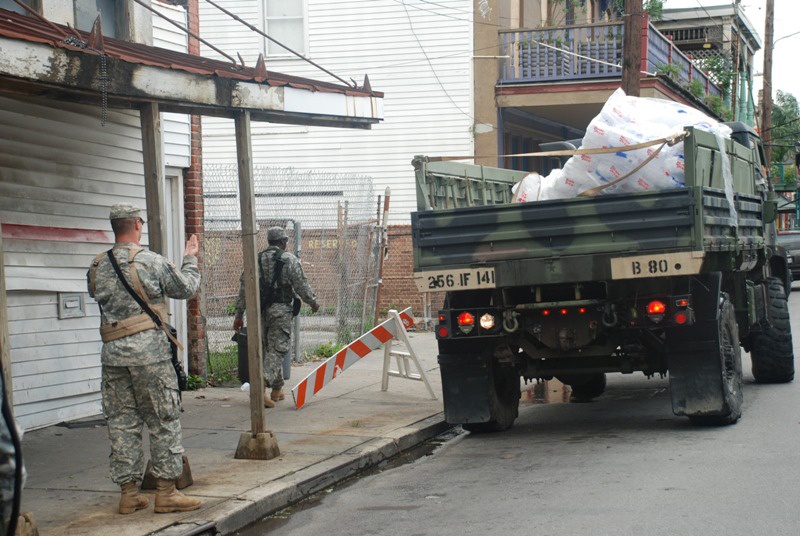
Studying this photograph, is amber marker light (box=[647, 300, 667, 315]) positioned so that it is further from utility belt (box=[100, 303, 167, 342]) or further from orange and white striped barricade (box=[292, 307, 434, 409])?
utility belt (box=[100, 303, 167, 342])

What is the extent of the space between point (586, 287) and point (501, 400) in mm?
1401

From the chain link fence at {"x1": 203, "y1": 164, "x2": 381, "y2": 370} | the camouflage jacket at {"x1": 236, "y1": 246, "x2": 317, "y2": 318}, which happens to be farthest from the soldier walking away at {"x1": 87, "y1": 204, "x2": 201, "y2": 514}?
the chain link fence at {"x1": 203, "y1": 164, "x2": 381, "y2": 370}

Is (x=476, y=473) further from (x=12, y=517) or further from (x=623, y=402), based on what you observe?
(x=12, y=517)

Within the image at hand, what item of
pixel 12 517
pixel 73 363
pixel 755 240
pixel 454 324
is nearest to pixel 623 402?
pixel 755 240

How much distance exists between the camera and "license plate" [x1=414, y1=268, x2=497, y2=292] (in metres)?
8.59

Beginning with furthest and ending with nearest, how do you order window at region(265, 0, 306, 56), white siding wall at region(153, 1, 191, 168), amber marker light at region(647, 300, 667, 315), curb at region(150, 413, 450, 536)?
window at region(265, 0, 306, 56)
white siding wall at region(153, 1, 191, 168)
amber marker light at region(647, 300, 667, 315)
curb at region(150, 413, 450, 536)

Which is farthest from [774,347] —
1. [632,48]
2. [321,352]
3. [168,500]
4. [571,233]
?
[168,500]

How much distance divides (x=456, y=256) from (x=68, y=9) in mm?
4534

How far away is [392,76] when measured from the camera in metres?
20.6

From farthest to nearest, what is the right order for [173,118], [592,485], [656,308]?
[173,118] → [656,308] → [592,485]

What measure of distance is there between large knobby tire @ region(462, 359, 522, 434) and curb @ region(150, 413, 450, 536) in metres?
0.55

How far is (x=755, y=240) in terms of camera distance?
34.2 feet

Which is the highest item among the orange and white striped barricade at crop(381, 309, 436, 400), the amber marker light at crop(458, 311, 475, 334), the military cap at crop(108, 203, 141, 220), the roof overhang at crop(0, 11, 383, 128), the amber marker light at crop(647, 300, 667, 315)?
the roof overhang at crop(0, 11, 383, 128)

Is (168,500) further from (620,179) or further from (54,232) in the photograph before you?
(620,179)
